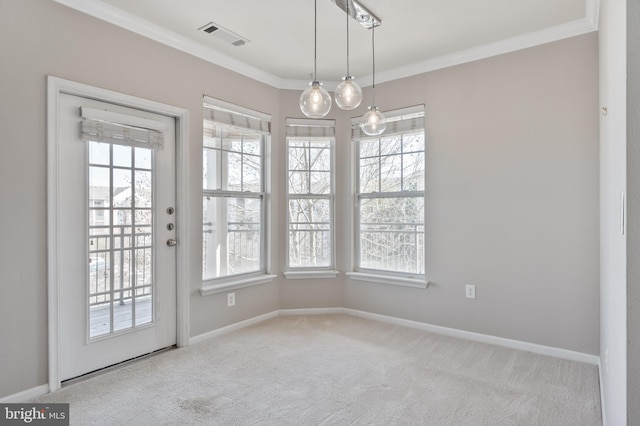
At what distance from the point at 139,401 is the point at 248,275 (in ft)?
5.61

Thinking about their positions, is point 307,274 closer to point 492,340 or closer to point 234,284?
point 234,284

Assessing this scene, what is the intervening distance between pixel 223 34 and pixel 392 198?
7.33 ft

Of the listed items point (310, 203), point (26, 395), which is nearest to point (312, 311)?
point (310, 203)

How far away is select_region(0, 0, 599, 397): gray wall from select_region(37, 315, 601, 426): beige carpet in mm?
340

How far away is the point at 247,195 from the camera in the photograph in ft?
12.7

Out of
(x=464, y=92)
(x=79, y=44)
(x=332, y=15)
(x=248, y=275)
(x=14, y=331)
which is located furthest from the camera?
(x=248, y=275)

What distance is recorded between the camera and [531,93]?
3.15 meters

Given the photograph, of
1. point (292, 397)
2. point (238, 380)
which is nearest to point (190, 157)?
point (238, 380)

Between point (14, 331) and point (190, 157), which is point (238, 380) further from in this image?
point (190, 157)

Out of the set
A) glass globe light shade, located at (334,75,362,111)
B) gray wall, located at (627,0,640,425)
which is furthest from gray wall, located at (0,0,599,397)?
gray wall, located at (627,0,640,425)

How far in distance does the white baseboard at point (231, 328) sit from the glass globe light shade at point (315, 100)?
2.28 meters

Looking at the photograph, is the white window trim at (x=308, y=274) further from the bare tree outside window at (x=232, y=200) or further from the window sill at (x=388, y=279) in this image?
the bare tree outside window at (x=232, y=200)

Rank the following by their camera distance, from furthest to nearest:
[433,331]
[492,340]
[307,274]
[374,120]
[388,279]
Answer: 1. [307,274]
2. [388,279]
3. [433,331]
4. [492,340]
5. [374,120]

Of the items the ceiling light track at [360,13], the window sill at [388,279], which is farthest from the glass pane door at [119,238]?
the window sill at [388,279]
